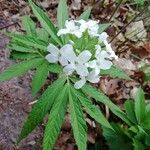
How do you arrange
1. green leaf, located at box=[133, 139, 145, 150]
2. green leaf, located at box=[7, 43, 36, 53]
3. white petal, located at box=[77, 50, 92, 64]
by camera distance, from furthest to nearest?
green leaf, located at box=[133, 139, 145, 150]
green leaf, located at box=[7, 43, 36, 53]
white petal, located at box=[77, 50, 92, 64]

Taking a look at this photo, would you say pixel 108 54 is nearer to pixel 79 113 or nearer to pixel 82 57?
pixel 82 57

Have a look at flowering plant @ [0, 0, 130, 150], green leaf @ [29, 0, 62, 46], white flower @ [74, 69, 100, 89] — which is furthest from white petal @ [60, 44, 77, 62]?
green leaf @ [29, 0, 62, 46]

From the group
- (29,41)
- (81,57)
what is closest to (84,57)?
(81,57)

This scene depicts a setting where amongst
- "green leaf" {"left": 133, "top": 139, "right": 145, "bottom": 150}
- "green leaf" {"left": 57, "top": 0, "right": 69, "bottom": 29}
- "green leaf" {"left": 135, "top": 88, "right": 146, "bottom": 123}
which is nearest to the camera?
"green leaf" {"left": 57, "top": 0, "right": 69, "bottom": 29}

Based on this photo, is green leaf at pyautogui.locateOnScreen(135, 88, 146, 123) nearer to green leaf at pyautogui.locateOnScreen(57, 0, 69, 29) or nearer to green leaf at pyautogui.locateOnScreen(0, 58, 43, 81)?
green leaf at pyautogui.locateOnScreen(57, 0, 69, 29)

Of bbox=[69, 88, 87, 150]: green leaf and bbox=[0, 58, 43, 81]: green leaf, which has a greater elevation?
bbox=[0, 58, 43, 81]: green leaf

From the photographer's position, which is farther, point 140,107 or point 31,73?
point 31,73

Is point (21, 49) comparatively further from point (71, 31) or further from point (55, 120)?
point (55, 120)
